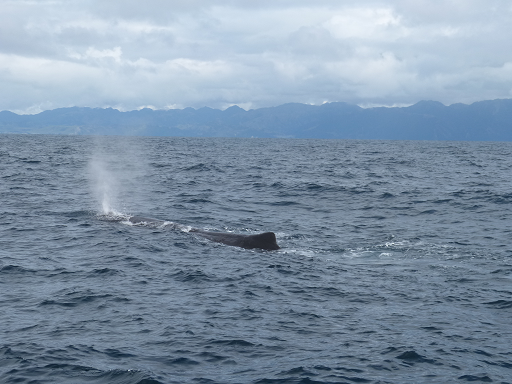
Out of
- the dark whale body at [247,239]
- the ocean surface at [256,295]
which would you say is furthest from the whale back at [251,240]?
the ocean surface at [256,295]

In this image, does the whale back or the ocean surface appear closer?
the ocean surface

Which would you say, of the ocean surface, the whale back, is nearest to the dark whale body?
the whale back

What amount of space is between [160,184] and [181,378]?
4548 centimetres

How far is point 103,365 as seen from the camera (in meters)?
15.1

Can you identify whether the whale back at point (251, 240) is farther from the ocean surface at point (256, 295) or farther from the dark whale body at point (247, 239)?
the ocean surface at point (256, 295)

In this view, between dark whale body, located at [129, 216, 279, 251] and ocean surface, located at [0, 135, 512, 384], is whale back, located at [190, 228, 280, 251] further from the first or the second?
ocean surface, located at [0, 135, 512, 384]

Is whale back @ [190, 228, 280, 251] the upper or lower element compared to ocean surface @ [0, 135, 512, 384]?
upper

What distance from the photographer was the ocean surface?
15.4 meters

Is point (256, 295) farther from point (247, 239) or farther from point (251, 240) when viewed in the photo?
point (247, 239)

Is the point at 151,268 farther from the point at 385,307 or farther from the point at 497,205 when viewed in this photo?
the point at 497,205

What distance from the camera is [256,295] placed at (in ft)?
70.4

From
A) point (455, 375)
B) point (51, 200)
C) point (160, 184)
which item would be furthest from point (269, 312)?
point (160, 184)

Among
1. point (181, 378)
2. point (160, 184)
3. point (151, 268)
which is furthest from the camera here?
point (160, 184)

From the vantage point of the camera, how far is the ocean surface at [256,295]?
1536 cm
